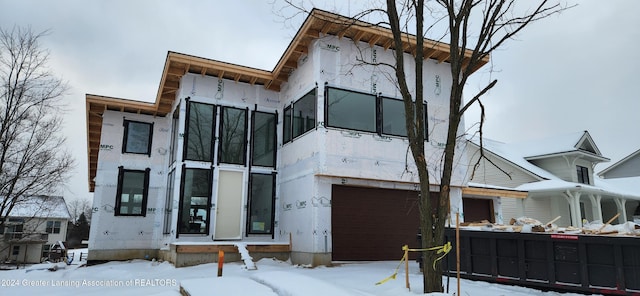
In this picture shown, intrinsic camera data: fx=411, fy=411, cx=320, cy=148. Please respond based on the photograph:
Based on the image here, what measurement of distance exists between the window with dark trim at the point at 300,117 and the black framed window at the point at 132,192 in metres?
6.32

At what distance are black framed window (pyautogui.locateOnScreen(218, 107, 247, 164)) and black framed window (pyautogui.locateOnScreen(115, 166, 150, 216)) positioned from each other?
4431 millimetres

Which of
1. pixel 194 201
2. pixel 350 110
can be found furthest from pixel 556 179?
pixel 194 201

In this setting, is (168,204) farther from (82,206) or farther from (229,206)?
(82,206)

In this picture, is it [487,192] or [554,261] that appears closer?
[554,261]

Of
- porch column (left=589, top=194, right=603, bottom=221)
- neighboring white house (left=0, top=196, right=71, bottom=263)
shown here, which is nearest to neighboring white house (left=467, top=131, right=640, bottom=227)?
porch column (left=589, top=194, right=603, bottom=221)

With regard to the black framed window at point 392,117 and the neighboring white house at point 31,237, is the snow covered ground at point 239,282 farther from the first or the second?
the neighboring white house at point 31,237

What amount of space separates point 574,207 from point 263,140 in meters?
16.8

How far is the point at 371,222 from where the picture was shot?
13.4m

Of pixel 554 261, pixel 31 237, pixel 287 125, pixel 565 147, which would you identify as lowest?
pixel 31 237

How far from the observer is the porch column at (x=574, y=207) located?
68.9 ft

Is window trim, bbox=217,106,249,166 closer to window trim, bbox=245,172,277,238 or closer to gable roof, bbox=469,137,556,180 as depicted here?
window trim, bbox=245,172,277,238

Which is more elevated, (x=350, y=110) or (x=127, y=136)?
(x=350, y=110)

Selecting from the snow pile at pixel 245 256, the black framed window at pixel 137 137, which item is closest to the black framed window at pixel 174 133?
the black framed window at pixel 137 137

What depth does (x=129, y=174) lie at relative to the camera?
16.7 metres
